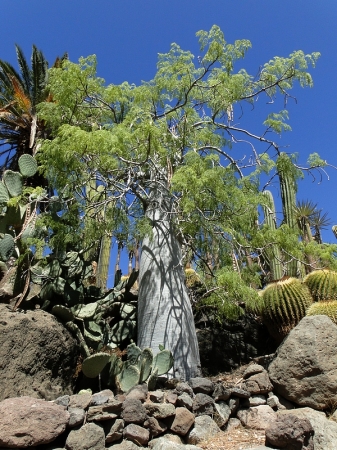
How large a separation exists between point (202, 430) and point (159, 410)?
413 mm

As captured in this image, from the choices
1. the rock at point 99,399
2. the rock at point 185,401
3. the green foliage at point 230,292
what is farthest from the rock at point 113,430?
the green foliage at point 230,292

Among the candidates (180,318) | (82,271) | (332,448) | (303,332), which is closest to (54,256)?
(82,271)

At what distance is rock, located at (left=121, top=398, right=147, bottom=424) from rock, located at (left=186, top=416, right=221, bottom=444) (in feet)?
1.45

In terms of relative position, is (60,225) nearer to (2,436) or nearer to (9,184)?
(9,184)

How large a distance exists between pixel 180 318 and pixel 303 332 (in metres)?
1.33

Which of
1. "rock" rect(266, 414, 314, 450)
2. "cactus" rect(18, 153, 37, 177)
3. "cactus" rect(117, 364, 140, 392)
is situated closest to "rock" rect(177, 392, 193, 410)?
"cactus" rect(117, 364, 140, 392)

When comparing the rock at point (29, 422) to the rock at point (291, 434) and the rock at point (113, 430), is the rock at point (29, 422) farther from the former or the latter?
the rock at point (291, 434)

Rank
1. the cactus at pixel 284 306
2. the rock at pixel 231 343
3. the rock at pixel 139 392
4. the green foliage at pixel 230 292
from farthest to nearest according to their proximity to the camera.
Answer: the cactus at pixel 284 306
the rock at pixel 231 343
the green foliage at pixel 230 292
the rock at pixel 139 392

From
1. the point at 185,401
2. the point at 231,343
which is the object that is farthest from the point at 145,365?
the point at 231,343

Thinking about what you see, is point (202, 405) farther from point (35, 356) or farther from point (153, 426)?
point (35, 356)

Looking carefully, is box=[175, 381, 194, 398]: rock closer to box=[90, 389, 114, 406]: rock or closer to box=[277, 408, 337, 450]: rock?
box=[90, 389, 114, 406]: rock

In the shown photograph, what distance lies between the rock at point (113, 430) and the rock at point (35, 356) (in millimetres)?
874

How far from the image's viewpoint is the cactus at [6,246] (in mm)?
4727

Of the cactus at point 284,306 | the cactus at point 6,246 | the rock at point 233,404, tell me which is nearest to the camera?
the rock at point 233,404
